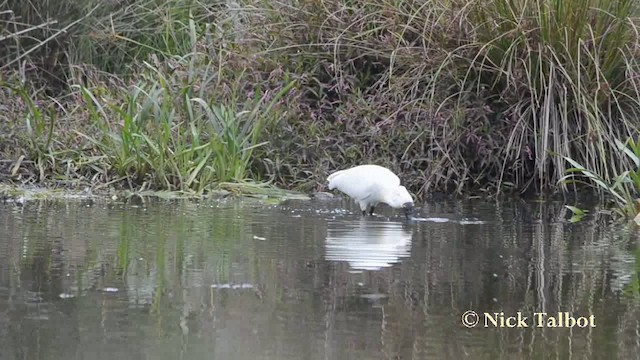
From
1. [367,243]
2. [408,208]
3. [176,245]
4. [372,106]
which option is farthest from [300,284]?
[372,106]

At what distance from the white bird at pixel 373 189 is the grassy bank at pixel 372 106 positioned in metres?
1.07

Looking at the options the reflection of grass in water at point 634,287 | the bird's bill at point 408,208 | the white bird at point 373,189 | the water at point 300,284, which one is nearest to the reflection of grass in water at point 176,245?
the water at point 300,284

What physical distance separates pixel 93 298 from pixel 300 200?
4197 mm

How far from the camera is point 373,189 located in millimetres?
8914

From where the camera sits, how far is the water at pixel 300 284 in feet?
16.1

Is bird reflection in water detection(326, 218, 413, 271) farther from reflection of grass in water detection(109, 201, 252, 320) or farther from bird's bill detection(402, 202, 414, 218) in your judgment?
reflection of grass in water detection(109, 201, 252, 320)

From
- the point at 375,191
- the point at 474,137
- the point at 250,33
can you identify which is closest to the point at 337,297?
the point at 375,191

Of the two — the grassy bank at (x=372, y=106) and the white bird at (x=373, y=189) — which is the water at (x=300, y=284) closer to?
the white bird at (x=373, y=189)

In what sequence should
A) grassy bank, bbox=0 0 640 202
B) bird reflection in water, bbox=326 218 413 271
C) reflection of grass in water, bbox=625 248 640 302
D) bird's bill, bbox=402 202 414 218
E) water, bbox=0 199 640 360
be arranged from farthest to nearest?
1. grassy bank, bbox=0 0 640 202
2. bird's bill, bbox=402 202 414 218
3. bird reflection in water, bbox=326 218 413 271
4. reflection of grass in water, bbox=625 248 640 302
5. water, bbox=0 199 640 360

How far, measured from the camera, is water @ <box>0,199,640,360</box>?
16.1 feet

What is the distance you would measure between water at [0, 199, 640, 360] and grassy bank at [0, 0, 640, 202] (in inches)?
46.4

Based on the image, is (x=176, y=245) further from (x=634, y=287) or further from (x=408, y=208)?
(x=634, y=287)

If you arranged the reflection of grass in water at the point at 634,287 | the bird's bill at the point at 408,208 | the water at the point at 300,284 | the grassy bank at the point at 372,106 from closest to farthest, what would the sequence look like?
the water at the point at 300,284 < the reflection of grass in water at the point at 634,287 < the bird's bill at the point at 408,208 < the grassy bank at the point at 372,106

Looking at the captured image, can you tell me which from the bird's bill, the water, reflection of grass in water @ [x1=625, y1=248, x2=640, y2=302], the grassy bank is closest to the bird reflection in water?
the water
